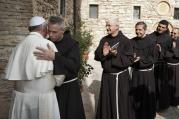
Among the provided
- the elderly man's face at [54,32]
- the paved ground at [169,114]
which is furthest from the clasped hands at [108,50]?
the paved ground at [169,114]

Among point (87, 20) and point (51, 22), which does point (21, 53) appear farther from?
point (87, 20)

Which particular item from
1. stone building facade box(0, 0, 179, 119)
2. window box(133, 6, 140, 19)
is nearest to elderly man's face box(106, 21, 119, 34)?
stone building facade box(0, 0, 179, 119)

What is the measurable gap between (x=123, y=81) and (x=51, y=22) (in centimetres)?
215

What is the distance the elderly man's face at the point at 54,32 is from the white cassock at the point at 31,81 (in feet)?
0.80

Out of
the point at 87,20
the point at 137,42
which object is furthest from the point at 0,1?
the point at 87,20

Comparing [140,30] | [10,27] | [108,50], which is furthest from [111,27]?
[10,27]

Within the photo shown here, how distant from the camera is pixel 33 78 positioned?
4.20 m

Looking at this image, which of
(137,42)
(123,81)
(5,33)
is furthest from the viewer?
(5,33)

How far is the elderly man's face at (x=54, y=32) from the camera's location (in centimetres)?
445

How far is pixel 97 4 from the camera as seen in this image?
805 inches

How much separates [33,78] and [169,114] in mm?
4387

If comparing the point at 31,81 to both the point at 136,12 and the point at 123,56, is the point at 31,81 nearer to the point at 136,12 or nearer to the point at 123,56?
the point at 123,56

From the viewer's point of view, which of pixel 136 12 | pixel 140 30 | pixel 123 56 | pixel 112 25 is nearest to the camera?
pixel 112 25

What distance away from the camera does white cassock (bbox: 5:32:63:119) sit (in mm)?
4168
